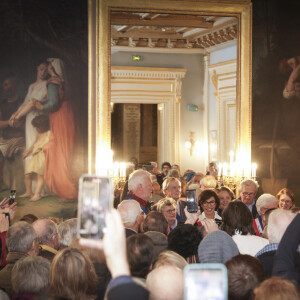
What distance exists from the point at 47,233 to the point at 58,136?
13.0 feet

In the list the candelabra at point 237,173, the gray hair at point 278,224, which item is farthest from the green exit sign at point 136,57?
the gray hair at point 278,224

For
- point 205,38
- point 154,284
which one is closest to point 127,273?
point 154,284

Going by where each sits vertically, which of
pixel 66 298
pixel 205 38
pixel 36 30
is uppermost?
pixel 205 38

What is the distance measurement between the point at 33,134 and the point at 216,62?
23.9 ft

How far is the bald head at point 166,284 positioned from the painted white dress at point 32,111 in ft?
20.4

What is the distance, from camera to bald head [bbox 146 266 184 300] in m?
2.70

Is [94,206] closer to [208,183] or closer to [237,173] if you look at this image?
[208,183]

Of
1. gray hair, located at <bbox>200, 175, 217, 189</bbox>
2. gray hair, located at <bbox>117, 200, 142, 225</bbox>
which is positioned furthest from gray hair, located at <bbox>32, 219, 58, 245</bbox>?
gray hair, located at <bbox>200, 175, 217, 189</bbox>

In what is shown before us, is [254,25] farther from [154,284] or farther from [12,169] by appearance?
[154,284]

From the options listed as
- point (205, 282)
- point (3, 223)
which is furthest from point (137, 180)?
point (205, 282)

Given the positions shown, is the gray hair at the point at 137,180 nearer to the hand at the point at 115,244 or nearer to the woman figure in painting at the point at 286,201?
the woman figure in painting at the point at 286,201

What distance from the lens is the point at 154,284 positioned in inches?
109

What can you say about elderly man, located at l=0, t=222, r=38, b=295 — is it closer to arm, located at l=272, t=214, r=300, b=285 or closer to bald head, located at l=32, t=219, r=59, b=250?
bald head, located at l=32, t=219, r=59, b=250

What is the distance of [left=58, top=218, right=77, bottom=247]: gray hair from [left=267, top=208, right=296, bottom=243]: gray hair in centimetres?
179
